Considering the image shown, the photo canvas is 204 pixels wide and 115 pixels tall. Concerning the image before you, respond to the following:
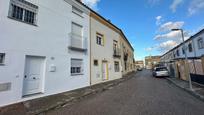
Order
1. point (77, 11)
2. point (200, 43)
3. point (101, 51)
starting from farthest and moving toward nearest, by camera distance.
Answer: point (200, 43)
point (101, 51)
point (77, 11)

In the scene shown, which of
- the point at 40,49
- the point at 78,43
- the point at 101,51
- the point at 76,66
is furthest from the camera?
the point at 101,51

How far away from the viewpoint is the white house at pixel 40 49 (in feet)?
19.8

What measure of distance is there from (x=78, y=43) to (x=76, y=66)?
6.61 feet

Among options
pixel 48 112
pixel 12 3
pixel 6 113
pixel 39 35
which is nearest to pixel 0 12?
pixel 12 3

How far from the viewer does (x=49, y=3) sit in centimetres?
831

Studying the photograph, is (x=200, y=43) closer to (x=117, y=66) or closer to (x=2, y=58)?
(x=117, y=66)

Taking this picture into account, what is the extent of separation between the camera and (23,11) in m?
7.03

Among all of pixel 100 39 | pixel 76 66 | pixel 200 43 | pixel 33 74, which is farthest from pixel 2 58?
pixel 200 43

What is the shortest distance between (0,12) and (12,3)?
3.12 ft

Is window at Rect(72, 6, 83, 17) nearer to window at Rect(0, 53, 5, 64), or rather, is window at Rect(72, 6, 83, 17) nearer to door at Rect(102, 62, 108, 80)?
door at Rect(102, 62, 108, 80)

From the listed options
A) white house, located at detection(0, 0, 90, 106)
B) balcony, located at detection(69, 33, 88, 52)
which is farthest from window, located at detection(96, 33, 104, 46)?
white house, located at detection(0, 0, 90, 106)

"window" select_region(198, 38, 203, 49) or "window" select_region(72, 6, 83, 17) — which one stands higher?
"window" select_region(72, 6, 83, 17)

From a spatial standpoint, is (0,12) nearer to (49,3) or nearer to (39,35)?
(39,35)

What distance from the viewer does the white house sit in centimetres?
605
